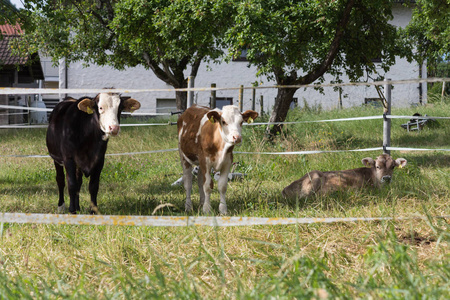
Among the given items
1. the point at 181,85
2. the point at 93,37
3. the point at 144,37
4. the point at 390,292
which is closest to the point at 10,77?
the point at 93,37

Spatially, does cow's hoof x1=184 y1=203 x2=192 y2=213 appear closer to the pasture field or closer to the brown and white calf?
the brown and white calf

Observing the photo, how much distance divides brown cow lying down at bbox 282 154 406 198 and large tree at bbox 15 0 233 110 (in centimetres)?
480

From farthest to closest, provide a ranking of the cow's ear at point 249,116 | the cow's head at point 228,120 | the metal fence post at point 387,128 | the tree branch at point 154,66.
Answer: the tree branch at point 154,66, the metal fence post at point 387,128, the cow's ear at point 249,116, the cow's head at point 228,120

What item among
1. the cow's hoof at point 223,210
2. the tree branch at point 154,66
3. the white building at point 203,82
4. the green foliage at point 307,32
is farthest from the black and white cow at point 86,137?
the white building at point 203,82

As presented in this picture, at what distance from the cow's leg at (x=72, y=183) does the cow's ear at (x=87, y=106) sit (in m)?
0.66

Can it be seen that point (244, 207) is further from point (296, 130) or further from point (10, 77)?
point (10, 77)

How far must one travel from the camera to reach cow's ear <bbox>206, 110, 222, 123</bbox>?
5.35m

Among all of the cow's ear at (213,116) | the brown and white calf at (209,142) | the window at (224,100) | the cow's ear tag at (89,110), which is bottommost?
the brown and white calf at (209,142)

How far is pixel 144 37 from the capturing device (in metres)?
12.8

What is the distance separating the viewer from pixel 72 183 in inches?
227

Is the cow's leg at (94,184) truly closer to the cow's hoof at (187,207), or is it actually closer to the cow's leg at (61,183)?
the cow's leg at (61,183)

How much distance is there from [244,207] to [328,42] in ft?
19.2

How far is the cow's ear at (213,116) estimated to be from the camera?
A: 211 inches

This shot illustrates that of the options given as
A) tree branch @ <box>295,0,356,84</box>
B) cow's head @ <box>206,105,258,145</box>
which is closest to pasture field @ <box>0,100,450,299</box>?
cow's head @ <box>206,105,258,145</box>
